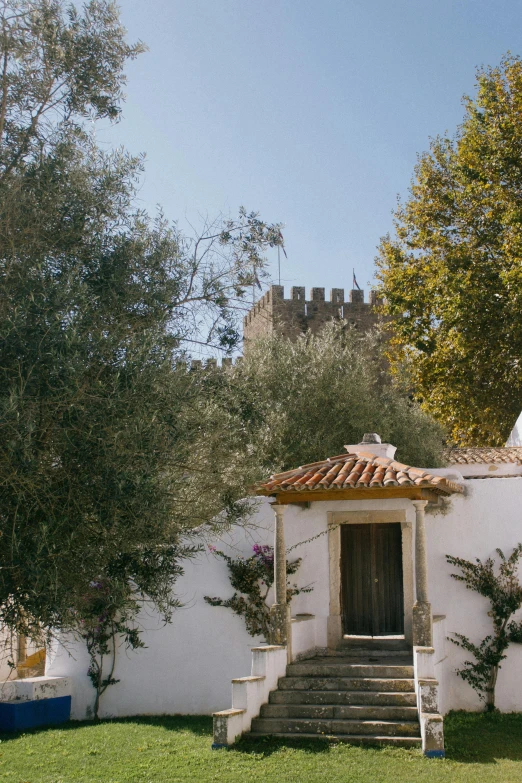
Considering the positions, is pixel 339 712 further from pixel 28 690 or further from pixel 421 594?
pixel 28 690

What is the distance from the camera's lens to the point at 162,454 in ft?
18.7

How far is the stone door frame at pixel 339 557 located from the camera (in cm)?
1142

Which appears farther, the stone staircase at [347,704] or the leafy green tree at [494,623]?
the leafy green tree at [494,623]

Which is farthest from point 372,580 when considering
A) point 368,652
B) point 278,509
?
point 278,509

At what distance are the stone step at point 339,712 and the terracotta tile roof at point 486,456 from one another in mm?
8466

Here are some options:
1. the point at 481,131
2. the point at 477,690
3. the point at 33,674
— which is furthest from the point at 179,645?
the point at 481,131

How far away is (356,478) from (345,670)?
248cm

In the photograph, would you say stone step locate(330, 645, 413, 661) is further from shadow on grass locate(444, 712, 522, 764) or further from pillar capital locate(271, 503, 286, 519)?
pillar capital locate(271, 503, 286, 519)

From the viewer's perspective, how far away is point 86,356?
218 inches

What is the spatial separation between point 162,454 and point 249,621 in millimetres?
6724

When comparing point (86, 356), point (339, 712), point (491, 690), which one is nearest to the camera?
point (86, 356)

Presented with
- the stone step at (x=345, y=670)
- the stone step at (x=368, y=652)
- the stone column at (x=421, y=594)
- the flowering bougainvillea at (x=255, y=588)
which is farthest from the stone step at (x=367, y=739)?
the flowering bougainvillea at (x=255, y=588)

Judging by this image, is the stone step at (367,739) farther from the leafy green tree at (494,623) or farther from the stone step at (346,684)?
the leafy green tree at (494,623)

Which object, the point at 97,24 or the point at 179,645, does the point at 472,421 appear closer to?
the point at 179,645
